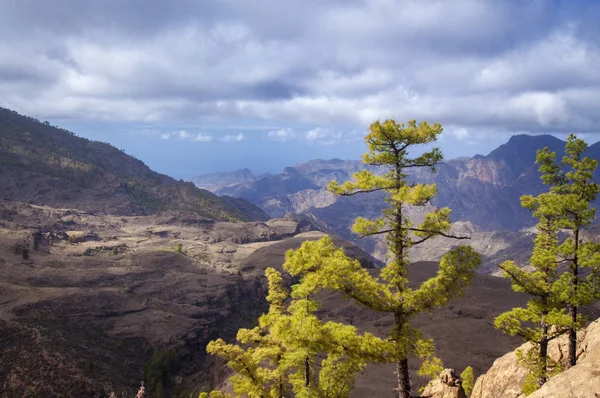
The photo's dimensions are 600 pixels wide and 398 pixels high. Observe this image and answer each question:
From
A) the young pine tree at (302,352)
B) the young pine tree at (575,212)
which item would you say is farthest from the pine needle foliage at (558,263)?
the young pine tree at (302,352)

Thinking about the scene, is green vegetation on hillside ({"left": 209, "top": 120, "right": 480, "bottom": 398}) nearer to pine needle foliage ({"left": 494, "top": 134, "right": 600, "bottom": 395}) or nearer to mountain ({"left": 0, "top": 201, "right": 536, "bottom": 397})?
pine needle foliage ({"left": 494, "top": 134, "right": 600, "bottom": 395})

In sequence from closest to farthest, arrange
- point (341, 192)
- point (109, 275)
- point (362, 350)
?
point (362, 350) < point (341, 192) < point (109, 275)

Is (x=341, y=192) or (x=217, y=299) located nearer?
(x=341, y=192)

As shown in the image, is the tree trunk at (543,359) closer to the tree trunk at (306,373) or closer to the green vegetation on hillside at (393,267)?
the green vegetation on hillside at (393,267)

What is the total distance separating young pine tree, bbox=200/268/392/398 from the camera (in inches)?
512

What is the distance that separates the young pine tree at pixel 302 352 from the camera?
13.0m

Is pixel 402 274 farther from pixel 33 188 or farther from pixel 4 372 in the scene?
pixel 33 188

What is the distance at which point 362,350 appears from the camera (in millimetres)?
12938

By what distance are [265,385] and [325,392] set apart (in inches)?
251

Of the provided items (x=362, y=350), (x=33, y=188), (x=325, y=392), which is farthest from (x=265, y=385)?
(x=33, y=188)

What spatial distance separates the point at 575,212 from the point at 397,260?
988 cm

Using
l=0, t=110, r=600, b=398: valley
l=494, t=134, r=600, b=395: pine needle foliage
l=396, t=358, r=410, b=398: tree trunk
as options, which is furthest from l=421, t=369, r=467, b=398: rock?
l=396, t=358, r=410, b=398: tree trunk

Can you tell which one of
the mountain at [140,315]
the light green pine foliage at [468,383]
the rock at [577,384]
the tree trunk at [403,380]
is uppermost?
the rock at [577,384]

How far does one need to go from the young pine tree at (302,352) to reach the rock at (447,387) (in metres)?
7.22
